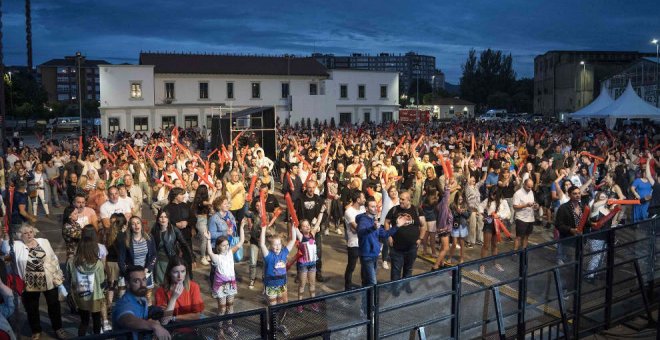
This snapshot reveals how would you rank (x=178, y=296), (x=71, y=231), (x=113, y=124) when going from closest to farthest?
(x=178, y=296) → (x=71, y=231) → (x=113, y=124)

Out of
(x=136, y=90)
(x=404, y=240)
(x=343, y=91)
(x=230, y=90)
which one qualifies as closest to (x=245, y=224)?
(x=404, y=240)

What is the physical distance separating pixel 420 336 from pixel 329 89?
51372mm

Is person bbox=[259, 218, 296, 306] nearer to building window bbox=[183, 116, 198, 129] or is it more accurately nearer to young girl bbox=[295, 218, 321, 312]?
young girl bbox=[295, 218, 321, 312]

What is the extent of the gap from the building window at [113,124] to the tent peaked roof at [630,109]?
116 feet

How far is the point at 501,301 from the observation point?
6398 mm

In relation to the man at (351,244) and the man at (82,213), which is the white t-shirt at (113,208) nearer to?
the man at (82,213)

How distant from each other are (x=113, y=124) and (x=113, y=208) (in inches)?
1617

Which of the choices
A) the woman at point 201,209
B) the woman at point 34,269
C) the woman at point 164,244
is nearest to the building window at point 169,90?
the woman at point 201,209

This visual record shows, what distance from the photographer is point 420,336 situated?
553 cm

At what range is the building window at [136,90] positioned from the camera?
4731 cm

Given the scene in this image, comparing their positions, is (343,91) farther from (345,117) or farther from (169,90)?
(169,90)

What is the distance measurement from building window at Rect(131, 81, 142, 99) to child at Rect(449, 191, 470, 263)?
1639 inches

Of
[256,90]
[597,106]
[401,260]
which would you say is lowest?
[401,260]

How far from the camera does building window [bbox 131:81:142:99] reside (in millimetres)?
47312
